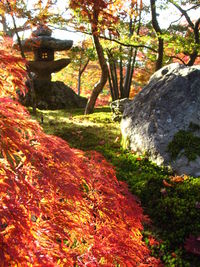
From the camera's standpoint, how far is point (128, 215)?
8.62 ft

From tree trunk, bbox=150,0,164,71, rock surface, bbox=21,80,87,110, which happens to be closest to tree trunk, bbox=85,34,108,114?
tree trunk, bbox=150,0,164,71

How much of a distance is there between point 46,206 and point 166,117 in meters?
4.28

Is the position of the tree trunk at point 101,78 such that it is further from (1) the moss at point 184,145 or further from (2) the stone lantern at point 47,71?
(1) the moss at point 184,145

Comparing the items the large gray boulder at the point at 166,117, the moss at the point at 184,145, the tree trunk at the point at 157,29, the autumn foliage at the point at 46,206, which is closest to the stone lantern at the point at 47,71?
the tree trunk at the point at 157,29

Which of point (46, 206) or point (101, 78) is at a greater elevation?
point (101, 78)

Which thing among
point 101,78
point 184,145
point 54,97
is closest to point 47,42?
point 54,97

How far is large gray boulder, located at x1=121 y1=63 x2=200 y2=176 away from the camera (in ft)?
17.0

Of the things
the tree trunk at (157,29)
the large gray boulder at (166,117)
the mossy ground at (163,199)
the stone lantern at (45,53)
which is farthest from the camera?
the stone lantern at (45,53)

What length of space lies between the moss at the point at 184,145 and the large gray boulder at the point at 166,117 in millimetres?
59

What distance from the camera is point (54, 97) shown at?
1468 cm

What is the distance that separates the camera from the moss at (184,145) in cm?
496

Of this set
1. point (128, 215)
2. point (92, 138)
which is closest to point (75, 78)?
point (92, 138)

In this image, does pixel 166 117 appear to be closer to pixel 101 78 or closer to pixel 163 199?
pixel 163 199

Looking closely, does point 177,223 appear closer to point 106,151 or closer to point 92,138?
point 106,151
